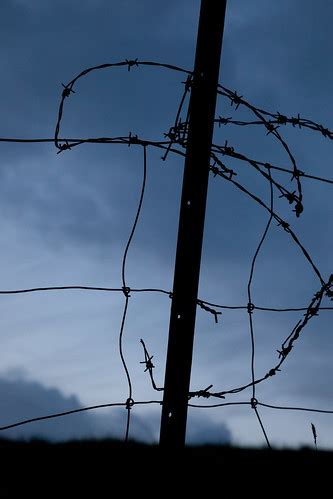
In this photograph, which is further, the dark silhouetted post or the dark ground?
the dark ground

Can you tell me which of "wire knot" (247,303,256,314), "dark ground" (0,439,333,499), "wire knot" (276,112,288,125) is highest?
"wire knot" (276,112,288,125)

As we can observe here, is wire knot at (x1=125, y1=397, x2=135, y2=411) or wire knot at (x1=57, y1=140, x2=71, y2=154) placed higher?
wire knot at (x1=57, y1=140, x2=71, y2=154)

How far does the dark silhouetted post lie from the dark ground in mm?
315

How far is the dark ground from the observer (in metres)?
3.09

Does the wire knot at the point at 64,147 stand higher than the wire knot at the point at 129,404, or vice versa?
the wire knot at the point at 64,147

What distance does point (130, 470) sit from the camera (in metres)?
3.17

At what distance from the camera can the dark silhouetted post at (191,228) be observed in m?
2.65

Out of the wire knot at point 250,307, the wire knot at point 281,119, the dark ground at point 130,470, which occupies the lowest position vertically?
the dark ground at point 130,470

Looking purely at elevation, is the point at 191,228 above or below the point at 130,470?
above

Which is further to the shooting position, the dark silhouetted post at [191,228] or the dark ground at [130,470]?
the dark ground at [130,470]

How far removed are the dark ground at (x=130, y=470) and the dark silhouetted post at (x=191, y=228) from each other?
315 mm

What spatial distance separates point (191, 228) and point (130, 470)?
1105 millimetres

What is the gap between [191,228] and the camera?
270 cm

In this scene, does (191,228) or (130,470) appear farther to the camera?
(130,470)
